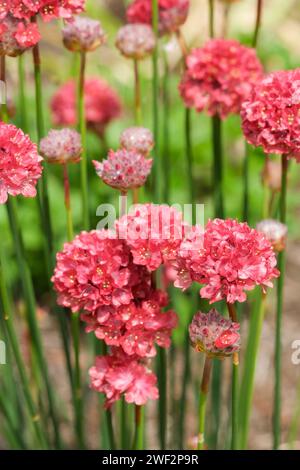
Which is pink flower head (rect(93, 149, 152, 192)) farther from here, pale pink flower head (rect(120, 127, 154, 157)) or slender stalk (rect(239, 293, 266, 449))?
slender stalk (rect(239, 293, 266, 449))

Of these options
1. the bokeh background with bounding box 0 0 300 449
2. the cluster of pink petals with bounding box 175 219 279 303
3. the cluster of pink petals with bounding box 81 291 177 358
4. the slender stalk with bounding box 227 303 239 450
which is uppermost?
the cluster of pink petals with bounding box 175 219 279 303

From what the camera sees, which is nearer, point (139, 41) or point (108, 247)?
point (108, 247)

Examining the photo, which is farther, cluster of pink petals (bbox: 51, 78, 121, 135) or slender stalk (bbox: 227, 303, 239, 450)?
cluster of pink petals (bbox: 51, 78, 121, 135)

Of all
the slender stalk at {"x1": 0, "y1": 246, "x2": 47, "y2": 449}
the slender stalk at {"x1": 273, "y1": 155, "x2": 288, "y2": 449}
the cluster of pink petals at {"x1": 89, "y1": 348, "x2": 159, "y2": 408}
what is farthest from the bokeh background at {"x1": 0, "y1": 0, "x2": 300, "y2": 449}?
the cluster of pink petals at {"x1": 89, "y1": 348, "x2": 159, "y2": 408}
